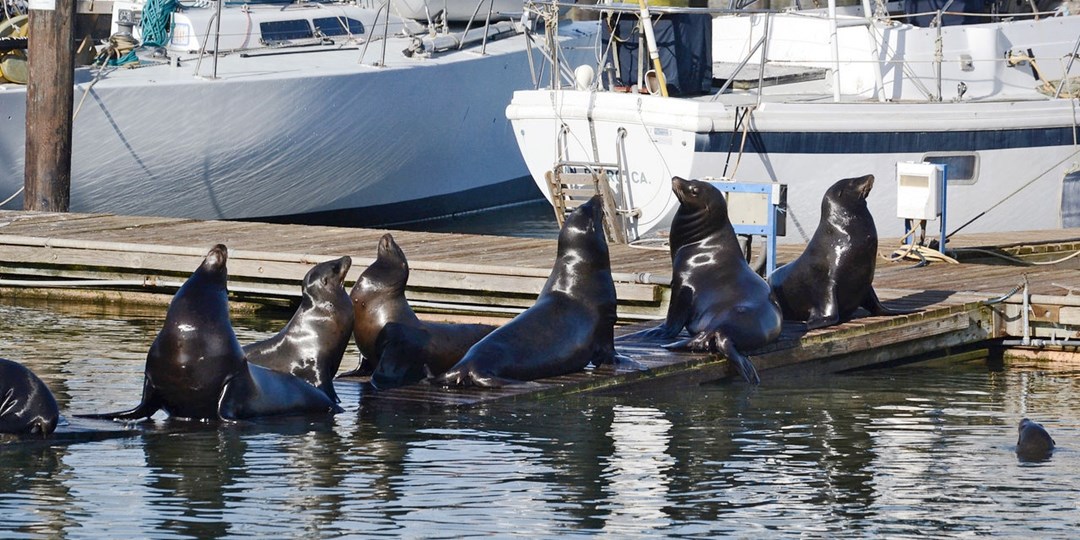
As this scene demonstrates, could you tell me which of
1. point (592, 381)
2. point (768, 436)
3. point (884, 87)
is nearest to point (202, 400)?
point (592, 381)

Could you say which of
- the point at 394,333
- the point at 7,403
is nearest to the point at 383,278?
the point at 394,333

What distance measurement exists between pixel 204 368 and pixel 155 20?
11464mm

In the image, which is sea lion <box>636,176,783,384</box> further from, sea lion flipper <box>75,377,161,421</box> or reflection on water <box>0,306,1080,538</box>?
sea lion flipper <box>75,377,161,421</box>

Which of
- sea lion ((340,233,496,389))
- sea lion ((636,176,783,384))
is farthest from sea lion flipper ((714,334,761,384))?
sea lion ((340,233,496,389))

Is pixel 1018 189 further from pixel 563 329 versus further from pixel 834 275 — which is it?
pixel 563 329

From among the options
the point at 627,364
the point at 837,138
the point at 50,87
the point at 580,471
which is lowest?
the point at 580,471

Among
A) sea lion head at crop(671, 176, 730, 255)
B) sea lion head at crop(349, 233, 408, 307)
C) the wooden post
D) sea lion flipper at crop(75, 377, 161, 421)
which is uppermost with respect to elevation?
the wooden post

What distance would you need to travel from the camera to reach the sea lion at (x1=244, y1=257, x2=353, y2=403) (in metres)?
8.59

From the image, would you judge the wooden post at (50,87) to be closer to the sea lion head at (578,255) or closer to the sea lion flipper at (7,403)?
the sea lion head at (578,255)

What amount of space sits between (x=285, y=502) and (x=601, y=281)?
3.04m

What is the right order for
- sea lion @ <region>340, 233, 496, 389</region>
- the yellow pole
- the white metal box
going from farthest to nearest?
the yellow pole < the white metal box < sea lion @ <region>340, 233, 496, 389</region>

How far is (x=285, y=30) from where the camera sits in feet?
64.0

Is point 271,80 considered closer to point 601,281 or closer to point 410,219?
point 410,219

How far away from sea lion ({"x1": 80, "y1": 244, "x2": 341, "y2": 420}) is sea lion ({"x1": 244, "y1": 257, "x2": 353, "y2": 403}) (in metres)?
0.46
